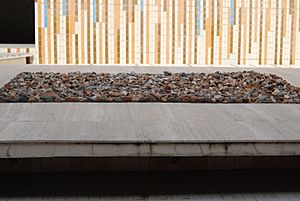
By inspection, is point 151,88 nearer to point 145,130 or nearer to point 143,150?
point 145,130

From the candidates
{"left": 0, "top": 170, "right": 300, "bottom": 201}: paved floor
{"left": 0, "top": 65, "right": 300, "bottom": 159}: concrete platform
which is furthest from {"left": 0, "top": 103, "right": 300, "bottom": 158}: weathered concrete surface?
{"left": 0, "top": 170, "right": 300, "bottom": 201}: paved floor

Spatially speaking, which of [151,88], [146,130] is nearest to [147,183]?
[146,130]

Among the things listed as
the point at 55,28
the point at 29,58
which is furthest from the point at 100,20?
the point at 29,58

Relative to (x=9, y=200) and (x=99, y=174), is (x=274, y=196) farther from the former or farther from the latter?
A: (x=9, y=200)

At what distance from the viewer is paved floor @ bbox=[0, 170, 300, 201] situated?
2.12 meters

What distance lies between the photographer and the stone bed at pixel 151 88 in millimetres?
A: 3225

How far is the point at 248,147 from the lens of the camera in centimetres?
212

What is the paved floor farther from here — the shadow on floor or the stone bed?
the stone bed

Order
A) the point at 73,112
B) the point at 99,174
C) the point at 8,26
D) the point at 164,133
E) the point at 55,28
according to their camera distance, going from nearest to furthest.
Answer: the point at 164,133, the point at 99,174, the point at 73,112, the point at 8,26, the point at 55,28

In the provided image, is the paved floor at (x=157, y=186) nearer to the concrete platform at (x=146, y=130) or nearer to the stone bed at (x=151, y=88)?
the concrete platform at (x=146, y=130)

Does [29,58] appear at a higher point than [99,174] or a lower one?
higher

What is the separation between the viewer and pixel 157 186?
226cm

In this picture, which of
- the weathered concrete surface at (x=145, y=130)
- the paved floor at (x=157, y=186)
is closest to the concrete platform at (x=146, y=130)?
the weathered concrete surface at (x=145, y=130)

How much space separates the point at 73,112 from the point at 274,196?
1332 mm
